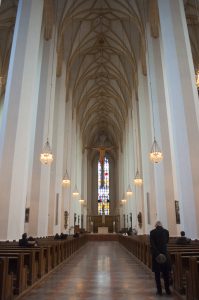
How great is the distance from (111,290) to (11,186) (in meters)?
5.22

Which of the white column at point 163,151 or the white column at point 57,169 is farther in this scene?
the white column at point 57,169

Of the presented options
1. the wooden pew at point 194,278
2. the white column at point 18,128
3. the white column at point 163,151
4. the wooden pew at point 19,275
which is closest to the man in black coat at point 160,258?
the wooden pew at point 194,278

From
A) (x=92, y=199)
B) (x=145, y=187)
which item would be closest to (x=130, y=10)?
(x=145, y=187)

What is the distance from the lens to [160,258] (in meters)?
4.81

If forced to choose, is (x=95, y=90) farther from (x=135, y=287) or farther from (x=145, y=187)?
(x=135, y=287)

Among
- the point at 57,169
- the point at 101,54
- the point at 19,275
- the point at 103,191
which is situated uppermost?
the point at 101,54

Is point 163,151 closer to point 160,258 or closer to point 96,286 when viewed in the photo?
point 96,286

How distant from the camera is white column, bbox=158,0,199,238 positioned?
8.76 m

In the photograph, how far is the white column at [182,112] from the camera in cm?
876

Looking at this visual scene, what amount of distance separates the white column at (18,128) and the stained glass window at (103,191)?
3229cm

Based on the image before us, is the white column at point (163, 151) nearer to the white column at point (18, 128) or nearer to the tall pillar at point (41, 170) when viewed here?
the tall pillar at point (41, 170)

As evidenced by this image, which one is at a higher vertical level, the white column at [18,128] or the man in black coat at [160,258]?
the white column at [18,128]

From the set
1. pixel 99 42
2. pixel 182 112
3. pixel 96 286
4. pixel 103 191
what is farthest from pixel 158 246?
pixel 103 191

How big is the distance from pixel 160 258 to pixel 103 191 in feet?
128
